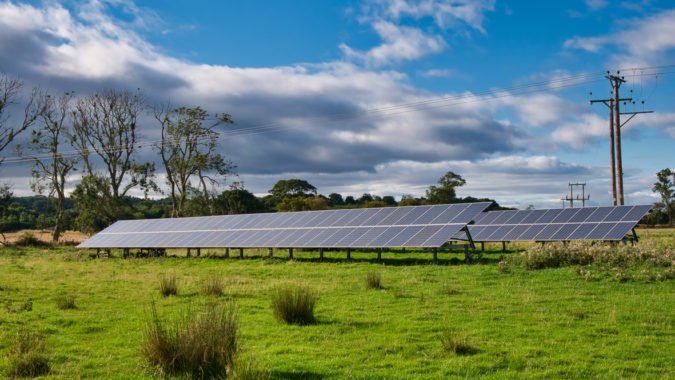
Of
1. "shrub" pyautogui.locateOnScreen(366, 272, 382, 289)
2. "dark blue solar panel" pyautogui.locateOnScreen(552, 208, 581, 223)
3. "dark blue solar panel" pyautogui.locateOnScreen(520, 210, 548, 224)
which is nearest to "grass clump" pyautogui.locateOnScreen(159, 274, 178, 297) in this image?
"shrub" pyautogui.locateOnScreen(366, 272, 382, 289)

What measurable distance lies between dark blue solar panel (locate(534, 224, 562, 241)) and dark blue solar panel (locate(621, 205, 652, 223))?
9.90 feet

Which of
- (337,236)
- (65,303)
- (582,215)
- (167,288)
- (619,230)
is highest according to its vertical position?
(582,215)

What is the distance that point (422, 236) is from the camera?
68.7 ft

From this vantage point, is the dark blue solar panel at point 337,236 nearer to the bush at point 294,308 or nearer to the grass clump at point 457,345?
the bush at point 294,308

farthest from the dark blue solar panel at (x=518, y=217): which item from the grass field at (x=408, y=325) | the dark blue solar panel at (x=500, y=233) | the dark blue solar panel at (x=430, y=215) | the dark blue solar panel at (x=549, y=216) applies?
the grass field at (x=408, y=325)

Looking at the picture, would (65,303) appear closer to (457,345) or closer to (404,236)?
(457,345)

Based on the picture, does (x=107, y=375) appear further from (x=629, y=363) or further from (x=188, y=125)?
(x=188, y=125)

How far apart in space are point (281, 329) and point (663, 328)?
6506mm

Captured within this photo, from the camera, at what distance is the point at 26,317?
10.8 meters

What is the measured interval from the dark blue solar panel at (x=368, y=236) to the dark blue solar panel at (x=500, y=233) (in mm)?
6465

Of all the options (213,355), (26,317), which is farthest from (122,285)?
(213,355)

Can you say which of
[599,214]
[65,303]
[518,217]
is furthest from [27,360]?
[518,217]

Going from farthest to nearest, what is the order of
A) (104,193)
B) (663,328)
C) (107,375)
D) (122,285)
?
(104,193) → (122,285) → (663,328) → (107,375)

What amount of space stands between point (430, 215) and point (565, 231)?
21.7ft
